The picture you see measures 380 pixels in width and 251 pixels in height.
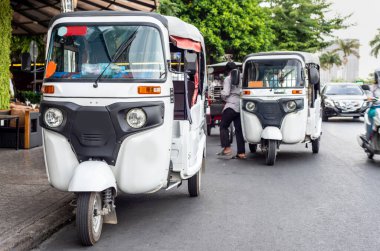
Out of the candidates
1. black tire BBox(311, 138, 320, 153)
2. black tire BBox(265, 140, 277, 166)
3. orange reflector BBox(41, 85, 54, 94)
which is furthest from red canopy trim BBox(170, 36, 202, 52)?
black tire BBox(311, 138, 320, 153)

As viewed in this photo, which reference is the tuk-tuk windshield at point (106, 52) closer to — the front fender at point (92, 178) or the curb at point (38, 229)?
the front fender at point (92, 178)

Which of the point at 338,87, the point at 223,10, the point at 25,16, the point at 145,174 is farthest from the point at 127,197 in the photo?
the point at 223,10

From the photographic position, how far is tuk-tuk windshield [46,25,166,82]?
6.04 m

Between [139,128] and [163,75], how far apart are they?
660 millimetres

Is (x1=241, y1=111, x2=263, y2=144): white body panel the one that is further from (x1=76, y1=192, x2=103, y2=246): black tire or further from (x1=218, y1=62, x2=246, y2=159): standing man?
(x1=76, y1=192, x2=103, y2=246): black tire

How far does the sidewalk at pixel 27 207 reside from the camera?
5590mm

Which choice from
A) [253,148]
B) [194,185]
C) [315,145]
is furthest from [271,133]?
[194,185]

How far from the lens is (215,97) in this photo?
1798 cm

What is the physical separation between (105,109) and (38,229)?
Answer: 140 centimetres

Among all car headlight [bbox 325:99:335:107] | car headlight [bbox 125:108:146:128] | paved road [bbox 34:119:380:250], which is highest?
car headlight [bbox 125:108:146:128]

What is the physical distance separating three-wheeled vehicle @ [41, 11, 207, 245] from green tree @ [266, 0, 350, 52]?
4044cm

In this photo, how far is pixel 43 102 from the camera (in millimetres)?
6082

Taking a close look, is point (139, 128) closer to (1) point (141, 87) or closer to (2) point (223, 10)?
(1) point (141, 87)

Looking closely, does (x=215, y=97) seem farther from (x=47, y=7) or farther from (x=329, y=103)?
(x=329, y=103)
